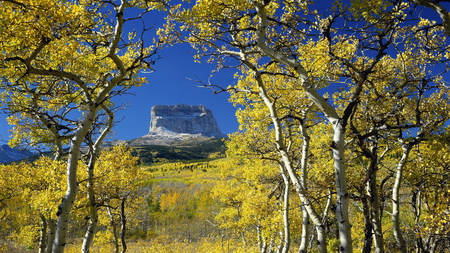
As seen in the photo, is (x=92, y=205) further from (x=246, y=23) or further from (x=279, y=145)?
(x=246, y=23)

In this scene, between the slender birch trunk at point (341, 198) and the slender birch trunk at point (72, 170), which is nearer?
the slender birch trunk at point (341, 198)

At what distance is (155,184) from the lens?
75.3 metres

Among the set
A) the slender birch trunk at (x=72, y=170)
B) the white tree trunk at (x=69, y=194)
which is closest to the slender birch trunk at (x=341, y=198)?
the slender birch trunk at (x=72, y=170)

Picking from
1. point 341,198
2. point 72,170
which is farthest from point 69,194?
point 341,198

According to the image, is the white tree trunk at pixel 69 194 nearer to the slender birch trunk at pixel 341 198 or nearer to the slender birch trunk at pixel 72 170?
the slender birch trunk at pixel 72 170

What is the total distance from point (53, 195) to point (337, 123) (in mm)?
9177

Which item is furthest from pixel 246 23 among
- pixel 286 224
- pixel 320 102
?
pixel 286 224

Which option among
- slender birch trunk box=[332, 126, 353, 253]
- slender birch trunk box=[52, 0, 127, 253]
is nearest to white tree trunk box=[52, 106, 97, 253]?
slender birch trunk box=[52, 0, 127, 253]

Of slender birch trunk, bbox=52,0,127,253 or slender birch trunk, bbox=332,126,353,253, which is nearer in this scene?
slender birch trunk, bbox=332,126,353,253

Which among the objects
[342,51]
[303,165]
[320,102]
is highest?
[342,51]

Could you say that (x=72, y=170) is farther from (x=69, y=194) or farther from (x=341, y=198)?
(x=341, y=198)

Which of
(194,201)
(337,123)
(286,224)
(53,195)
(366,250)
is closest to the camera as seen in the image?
(337,123)

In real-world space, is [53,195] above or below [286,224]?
above

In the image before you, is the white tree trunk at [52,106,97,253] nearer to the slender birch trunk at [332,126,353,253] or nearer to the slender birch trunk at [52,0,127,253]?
the slender birch trunk at [52,0,127,253]
